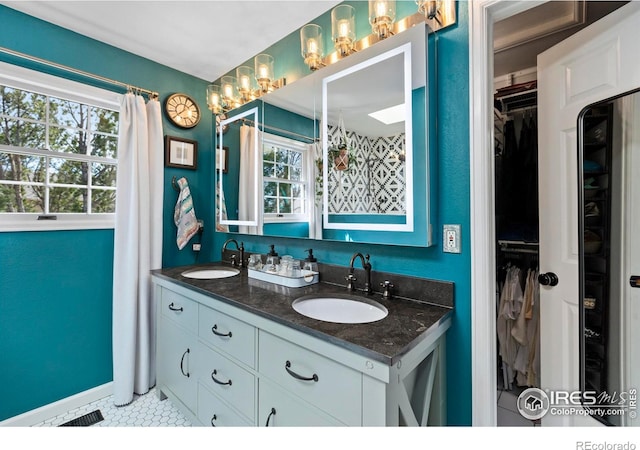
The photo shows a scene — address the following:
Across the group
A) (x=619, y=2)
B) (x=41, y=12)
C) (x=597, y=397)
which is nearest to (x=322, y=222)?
(x=597, y=397)

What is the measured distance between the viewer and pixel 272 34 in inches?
76.4

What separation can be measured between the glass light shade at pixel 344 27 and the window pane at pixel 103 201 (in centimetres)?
196

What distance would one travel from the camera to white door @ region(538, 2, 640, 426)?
1.17 metres

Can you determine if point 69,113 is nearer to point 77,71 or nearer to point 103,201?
point 77,71

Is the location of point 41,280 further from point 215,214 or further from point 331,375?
point 331,375

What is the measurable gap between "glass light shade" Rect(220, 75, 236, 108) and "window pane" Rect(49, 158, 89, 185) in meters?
1.14

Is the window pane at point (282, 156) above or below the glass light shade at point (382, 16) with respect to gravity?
below

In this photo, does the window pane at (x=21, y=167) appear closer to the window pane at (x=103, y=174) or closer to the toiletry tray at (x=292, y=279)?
the window pane at (x=103, y=174)

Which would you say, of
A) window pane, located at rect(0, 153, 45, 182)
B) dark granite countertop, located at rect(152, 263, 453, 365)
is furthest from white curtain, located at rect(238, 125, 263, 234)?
window pane, located at rect(0, 153, 45, 182)

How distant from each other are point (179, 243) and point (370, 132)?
174 centimetres

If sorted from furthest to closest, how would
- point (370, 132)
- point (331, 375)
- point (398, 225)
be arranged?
1. point (370, 132)
2. point (398, 225)
3. point (331, 375)

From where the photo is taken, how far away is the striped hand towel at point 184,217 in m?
2.26

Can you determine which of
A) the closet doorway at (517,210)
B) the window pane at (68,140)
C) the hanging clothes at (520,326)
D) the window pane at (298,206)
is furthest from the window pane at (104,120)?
the hanging clothes at (520,326)

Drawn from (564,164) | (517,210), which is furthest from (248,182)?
(517,210)
